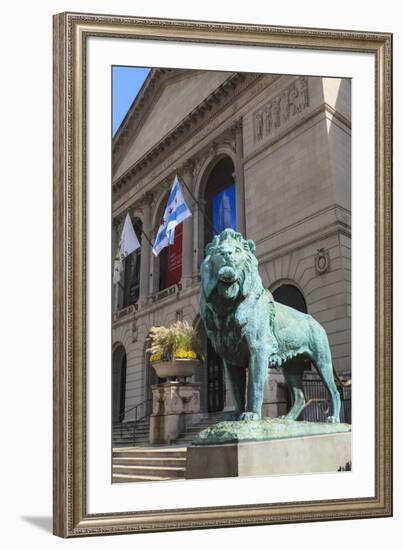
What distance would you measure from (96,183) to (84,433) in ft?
9.09

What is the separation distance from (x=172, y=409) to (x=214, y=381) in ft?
2.67

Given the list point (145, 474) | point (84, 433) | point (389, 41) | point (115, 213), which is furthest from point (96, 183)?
point (389, 41)

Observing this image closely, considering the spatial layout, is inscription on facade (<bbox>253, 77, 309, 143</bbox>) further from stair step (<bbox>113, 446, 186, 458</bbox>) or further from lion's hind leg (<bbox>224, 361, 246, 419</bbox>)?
stair step (<bbox>113, 446, 186, 458</bbox>)

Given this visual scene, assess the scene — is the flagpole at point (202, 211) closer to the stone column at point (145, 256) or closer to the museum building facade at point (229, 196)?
the museum building facade at point (229, 196)

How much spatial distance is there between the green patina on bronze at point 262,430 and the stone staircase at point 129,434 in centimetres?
66

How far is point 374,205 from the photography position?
1234 centimetres

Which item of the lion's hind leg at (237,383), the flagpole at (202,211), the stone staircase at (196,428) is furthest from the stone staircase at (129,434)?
the flagpole at (202,211)

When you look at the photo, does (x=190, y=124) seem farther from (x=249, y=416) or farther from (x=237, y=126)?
(x=249, y=416)

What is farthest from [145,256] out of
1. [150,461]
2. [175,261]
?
[150,461]

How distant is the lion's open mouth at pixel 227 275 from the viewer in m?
11.8

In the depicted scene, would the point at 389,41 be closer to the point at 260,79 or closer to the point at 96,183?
the point at 260,79

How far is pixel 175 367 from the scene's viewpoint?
1440 centimetres

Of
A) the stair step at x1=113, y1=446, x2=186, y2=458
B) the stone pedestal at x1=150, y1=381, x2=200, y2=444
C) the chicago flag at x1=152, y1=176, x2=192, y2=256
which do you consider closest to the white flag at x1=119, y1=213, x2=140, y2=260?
the chicago flag at x1=152, y1=176, x2=192, y2=256

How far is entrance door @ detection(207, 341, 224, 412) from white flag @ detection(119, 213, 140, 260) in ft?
5.80
